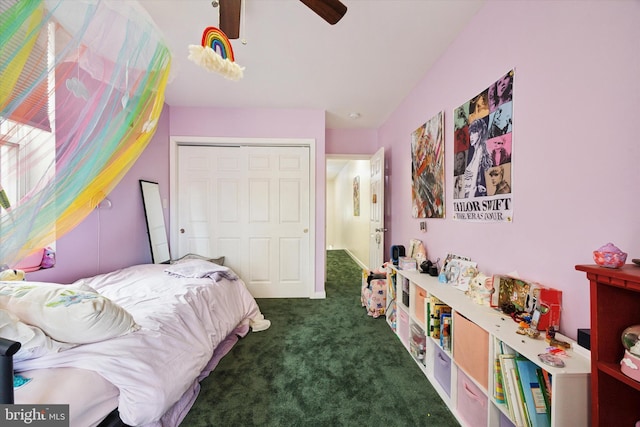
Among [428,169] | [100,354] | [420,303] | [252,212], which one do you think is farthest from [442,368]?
[252,212]

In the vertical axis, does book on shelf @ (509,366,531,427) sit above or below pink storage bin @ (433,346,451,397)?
above

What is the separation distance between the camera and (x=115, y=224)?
2.33m

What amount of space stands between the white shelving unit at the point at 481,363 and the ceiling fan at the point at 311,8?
5.55 feet

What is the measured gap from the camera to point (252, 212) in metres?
3.23

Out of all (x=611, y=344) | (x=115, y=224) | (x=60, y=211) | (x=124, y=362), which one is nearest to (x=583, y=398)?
(x=611, y=344)

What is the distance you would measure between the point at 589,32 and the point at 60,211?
2083 mm

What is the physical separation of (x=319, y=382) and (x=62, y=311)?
141 centimetres

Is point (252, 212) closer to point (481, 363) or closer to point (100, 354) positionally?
point (100, 354)

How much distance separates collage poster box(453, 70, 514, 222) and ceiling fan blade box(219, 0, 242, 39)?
152cm

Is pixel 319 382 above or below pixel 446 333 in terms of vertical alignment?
below

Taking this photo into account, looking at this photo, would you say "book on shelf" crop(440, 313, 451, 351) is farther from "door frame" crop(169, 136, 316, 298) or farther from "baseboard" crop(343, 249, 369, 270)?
"baseboard" crop(343, 249, 369, 270)

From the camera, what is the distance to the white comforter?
3.33ft

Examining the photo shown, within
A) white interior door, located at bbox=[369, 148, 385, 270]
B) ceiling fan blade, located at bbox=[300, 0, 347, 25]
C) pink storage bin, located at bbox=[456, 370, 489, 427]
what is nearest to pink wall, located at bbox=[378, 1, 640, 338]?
pink storage bin, located at bbox=[456, 370, 489, 427]

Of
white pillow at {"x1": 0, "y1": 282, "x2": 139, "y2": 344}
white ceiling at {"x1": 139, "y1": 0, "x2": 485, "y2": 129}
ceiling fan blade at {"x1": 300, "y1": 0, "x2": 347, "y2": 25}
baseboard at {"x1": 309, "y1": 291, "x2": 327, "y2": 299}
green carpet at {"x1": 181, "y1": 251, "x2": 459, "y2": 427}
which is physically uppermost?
white ceiling at {"x1": 139, "y1": 0, "x2": 485, "y2": 129}
